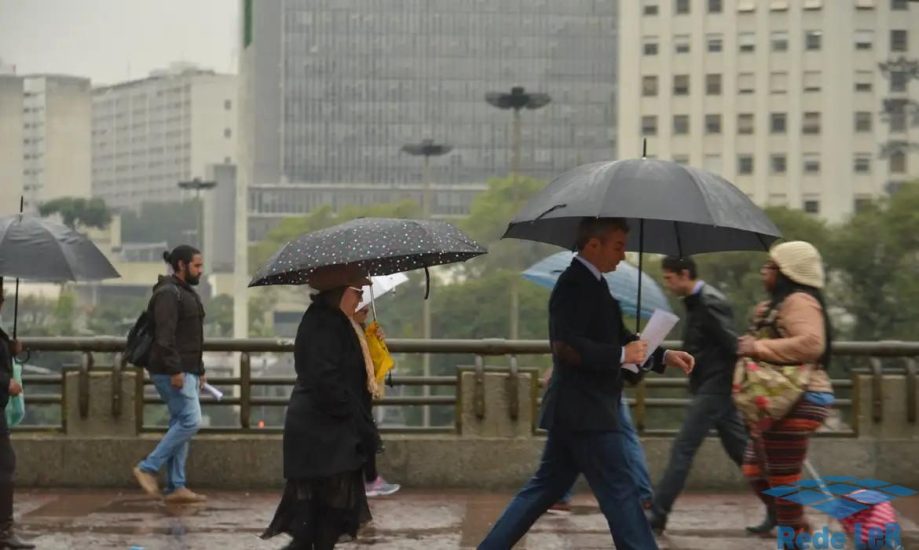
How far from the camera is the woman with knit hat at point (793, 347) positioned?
7.22m

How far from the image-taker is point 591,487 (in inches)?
259

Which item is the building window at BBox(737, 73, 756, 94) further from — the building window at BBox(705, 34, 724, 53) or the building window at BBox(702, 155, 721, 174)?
the building window at BBox(702, 155, 721, 174)

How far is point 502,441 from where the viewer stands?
36.0ft

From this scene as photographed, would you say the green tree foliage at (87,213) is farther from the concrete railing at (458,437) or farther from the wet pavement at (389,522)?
the wet pavement at (389,522)

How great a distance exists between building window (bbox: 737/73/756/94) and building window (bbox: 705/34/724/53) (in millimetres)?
3469

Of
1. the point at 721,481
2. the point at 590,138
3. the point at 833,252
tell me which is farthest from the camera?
the point at 590,138

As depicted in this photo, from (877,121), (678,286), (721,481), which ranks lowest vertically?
(721,481)

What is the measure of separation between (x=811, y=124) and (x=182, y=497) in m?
137

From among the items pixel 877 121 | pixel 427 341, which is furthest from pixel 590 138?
pixel 427 341

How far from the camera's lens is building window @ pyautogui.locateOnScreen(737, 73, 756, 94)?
142 meters

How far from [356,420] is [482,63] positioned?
575 ft

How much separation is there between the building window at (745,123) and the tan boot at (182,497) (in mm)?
135178

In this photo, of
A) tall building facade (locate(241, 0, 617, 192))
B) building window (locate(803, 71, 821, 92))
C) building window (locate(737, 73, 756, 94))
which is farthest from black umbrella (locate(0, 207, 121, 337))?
tall building facade (locate(241, 0, 617, 192))

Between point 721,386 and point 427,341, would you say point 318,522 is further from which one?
point 427,341
